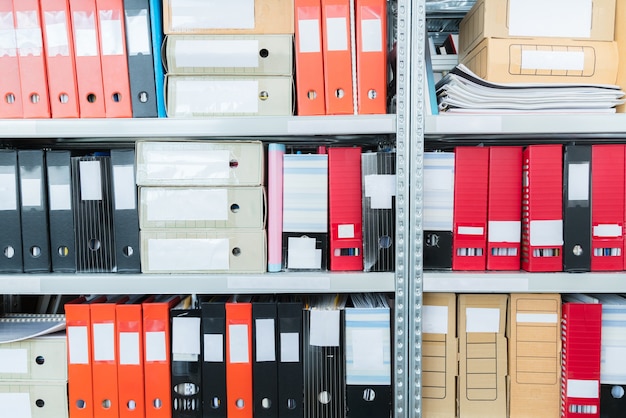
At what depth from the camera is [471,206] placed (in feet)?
3.55

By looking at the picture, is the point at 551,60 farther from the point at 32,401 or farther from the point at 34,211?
the point at 32,401

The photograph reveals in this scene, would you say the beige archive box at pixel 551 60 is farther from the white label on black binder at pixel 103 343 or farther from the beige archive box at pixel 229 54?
the white label on black binder at pixel 103 343

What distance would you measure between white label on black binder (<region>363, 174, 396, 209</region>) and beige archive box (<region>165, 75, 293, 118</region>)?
0.28 metres

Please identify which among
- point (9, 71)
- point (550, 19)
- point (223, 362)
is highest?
point (550, 19)

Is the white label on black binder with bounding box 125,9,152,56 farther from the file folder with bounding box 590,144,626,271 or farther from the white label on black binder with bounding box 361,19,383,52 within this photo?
the file folder with bounding box 590,144,626,271

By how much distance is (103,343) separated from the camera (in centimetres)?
110

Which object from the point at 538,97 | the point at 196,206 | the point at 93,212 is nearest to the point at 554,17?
the point at 538,97

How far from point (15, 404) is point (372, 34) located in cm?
130

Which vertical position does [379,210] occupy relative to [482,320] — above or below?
above

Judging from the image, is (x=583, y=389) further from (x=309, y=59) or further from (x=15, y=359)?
(x=15, y=359)

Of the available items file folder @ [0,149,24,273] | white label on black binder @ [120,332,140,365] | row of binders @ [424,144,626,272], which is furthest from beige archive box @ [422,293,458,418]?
file folder @ [0,149,24,273]

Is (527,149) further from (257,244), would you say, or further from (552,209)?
(257,244)

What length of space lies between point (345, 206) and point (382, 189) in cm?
10

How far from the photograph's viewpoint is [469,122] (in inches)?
40.3
